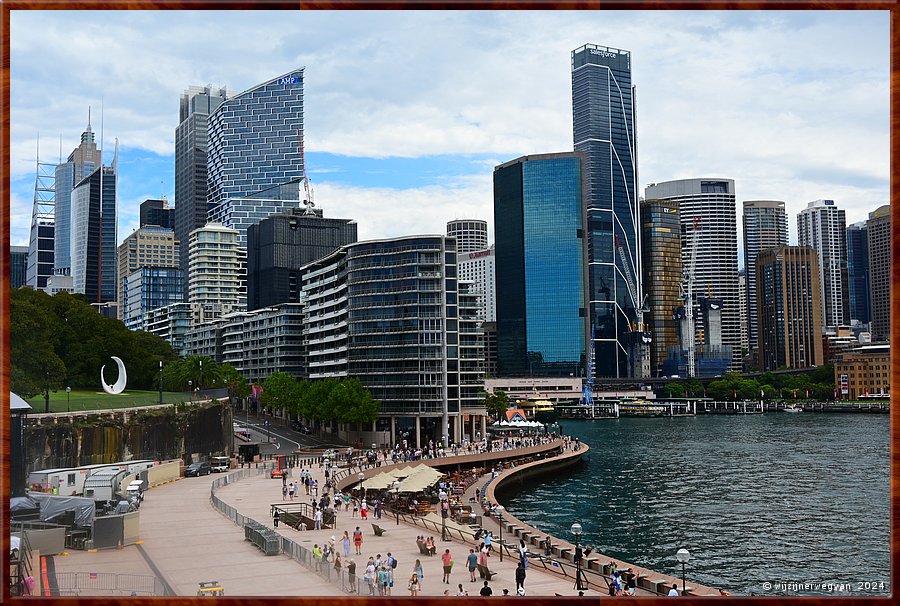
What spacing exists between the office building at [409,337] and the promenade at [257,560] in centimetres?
7598

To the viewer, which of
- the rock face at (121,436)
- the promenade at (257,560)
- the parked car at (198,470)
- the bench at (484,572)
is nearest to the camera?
the promenade at (257,560)

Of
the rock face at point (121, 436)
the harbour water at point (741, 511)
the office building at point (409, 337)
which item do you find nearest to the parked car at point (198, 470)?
the rock face at point (121, 436)

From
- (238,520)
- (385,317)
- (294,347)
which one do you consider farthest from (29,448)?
(294,347)

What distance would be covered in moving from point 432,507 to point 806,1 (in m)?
54.8

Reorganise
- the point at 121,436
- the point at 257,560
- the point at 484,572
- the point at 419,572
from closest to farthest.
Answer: the point at 484,572 < the point at 419,572 < the point at 257,560 < the point at 121,436

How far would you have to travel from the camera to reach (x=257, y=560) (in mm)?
37781

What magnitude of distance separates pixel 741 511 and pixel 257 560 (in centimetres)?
4820

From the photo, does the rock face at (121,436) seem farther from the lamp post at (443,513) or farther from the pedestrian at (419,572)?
the pedestrian at (419,572)

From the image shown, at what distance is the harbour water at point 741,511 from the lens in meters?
51.0

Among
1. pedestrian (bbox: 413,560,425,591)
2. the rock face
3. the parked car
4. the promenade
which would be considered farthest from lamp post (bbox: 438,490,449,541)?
the rock face

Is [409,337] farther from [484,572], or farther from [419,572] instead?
[484,572]

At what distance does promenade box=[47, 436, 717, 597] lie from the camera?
109ft

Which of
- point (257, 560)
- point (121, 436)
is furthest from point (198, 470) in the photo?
point (257, 560)

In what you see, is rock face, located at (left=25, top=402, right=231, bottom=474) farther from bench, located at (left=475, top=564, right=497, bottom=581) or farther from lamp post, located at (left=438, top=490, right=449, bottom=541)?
bench, located at (left=475, top=564, right=497, bottom=581)
